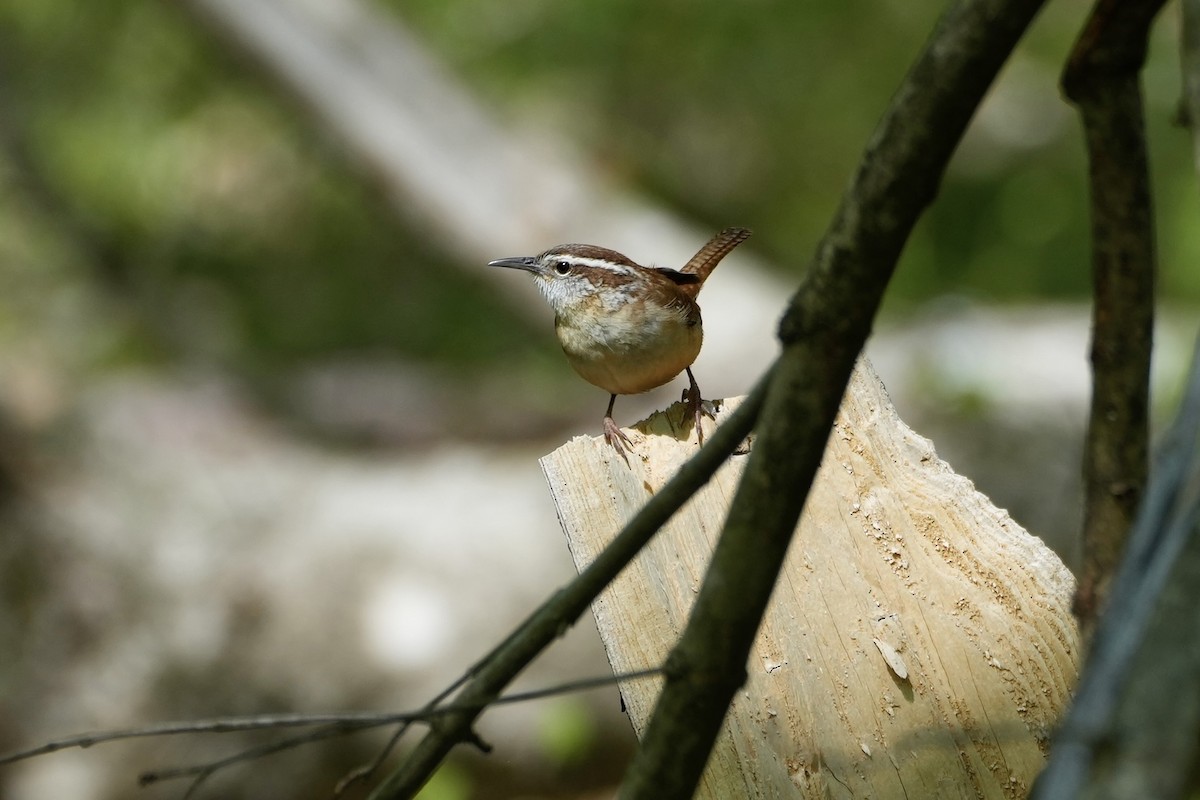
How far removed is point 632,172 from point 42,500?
184 inches

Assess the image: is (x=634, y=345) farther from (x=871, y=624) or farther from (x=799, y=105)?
(x=799, y=105)

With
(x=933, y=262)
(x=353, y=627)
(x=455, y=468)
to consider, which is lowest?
(x=353, y=627)

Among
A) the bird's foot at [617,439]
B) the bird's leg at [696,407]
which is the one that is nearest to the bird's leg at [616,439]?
the bird's foot at [617,439]

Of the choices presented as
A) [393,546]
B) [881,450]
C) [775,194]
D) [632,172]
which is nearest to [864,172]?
[881,450]

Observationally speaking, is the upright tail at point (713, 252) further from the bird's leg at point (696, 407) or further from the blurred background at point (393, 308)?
the blurred background at point (393, 308)

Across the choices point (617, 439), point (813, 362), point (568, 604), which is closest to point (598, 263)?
point (617, 439)

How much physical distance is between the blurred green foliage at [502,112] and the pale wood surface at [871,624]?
597 cm

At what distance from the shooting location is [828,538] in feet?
6.95

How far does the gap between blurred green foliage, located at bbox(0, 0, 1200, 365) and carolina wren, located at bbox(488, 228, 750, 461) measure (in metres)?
5.00

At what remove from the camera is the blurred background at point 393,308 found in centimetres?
570

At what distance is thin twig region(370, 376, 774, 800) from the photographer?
4.80 feet

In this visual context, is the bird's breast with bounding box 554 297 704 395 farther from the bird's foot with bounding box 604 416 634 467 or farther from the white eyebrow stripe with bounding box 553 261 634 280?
the bird's foot with bounding box 604 416 634 467

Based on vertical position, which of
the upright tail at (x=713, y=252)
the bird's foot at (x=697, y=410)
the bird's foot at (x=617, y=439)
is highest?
the upright tail at (x=713, y=252)

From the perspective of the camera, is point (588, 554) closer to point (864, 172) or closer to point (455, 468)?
point (864, 172)
